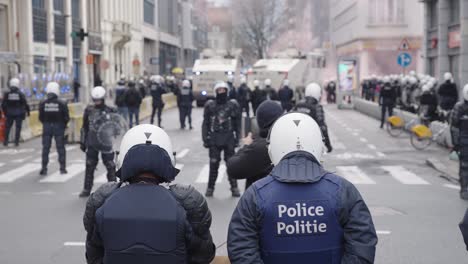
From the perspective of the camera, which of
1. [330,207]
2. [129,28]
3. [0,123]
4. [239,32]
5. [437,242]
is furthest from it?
[239,32]

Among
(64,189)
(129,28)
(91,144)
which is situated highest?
(129,28)

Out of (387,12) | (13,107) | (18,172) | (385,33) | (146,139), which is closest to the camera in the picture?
(146,139)

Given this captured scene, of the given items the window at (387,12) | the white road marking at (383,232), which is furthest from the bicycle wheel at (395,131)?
the window at (387,12)

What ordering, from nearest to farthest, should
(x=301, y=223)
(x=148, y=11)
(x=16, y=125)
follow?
(x=301, y=223) < (x=16, y=125) < (x=148, y=11)

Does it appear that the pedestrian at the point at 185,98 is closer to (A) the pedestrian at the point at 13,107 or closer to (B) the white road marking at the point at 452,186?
(A) the pedestrian at the point at 13,107

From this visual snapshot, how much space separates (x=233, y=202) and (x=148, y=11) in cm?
5989

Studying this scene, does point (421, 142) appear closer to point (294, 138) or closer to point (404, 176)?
point (404, 176)

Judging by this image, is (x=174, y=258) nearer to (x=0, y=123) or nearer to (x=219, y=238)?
(x=219, y=238)

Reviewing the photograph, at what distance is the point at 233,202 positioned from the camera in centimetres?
1206

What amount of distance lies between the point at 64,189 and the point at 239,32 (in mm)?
80568

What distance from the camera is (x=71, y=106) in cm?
2667

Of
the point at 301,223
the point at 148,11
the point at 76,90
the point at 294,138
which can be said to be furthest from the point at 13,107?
the point at 148,11

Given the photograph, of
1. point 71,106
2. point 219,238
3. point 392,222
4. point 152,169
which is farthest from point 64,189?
point 71,106

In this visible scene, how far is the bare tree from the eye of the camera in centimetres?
9275
